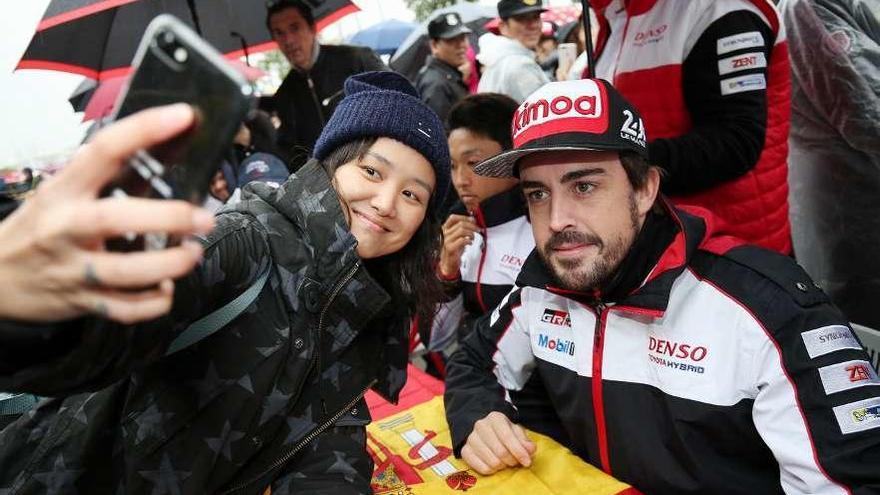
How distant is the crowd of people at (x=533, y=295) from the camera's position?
2.15 ft

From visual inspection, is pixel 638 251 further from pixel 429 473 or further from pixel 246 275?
pixel 246 275

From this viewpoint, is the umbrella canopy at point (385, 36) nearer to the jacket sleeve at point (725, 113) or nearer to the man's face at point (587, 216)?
the jacket sleeve at point (725, 113)

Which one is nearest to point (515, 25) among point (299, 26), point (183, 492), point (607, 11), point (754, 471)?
point (299, 26)

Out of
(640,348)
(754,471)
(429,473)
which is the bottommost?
(429,473)

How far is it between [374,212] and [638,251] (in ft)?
2.06

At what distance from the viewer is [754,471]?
4.25 ft

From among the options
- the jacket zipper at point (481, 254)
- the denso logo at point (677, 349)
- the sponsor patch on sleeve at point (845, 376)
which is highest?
the sponsor patch on sleeve at point (845, 376)

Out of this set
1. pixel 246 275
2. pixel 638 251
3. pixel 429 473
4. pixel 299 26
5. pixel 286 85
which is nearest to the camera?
pixel 246 275

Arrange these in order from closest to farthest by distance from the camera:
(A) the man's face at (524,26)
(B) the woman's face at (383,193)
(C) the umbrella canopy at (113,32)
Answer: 1. (B) the woman's face at (383,193)
2. (C) the umbrella canopy at (113,32)
3. (A) the man's face at (524,26)

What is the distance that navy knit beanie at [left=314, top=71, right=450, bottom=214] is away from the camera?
56.9 inches

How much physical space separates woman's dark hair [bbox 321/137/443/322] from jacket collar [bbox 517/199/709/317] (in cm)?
33

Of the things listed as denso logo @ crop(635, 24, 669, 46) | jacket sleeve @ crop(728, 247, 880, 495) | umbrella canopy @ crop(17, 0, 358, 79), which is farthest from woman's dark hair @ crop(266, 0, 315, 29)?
jacket sleeve @ crop(728, 247, 880, 495)

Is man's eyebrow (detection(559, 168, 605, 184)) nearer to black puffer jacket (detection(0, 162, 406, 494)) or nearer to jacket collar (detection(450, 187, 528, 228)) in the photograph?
black puffer jacket (detection(0, 162, 406, 494))

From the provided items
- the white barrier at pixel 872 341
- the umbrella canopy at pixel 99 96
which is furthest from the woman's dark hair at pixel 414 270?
the umbrella canopy at pixel 99 96
